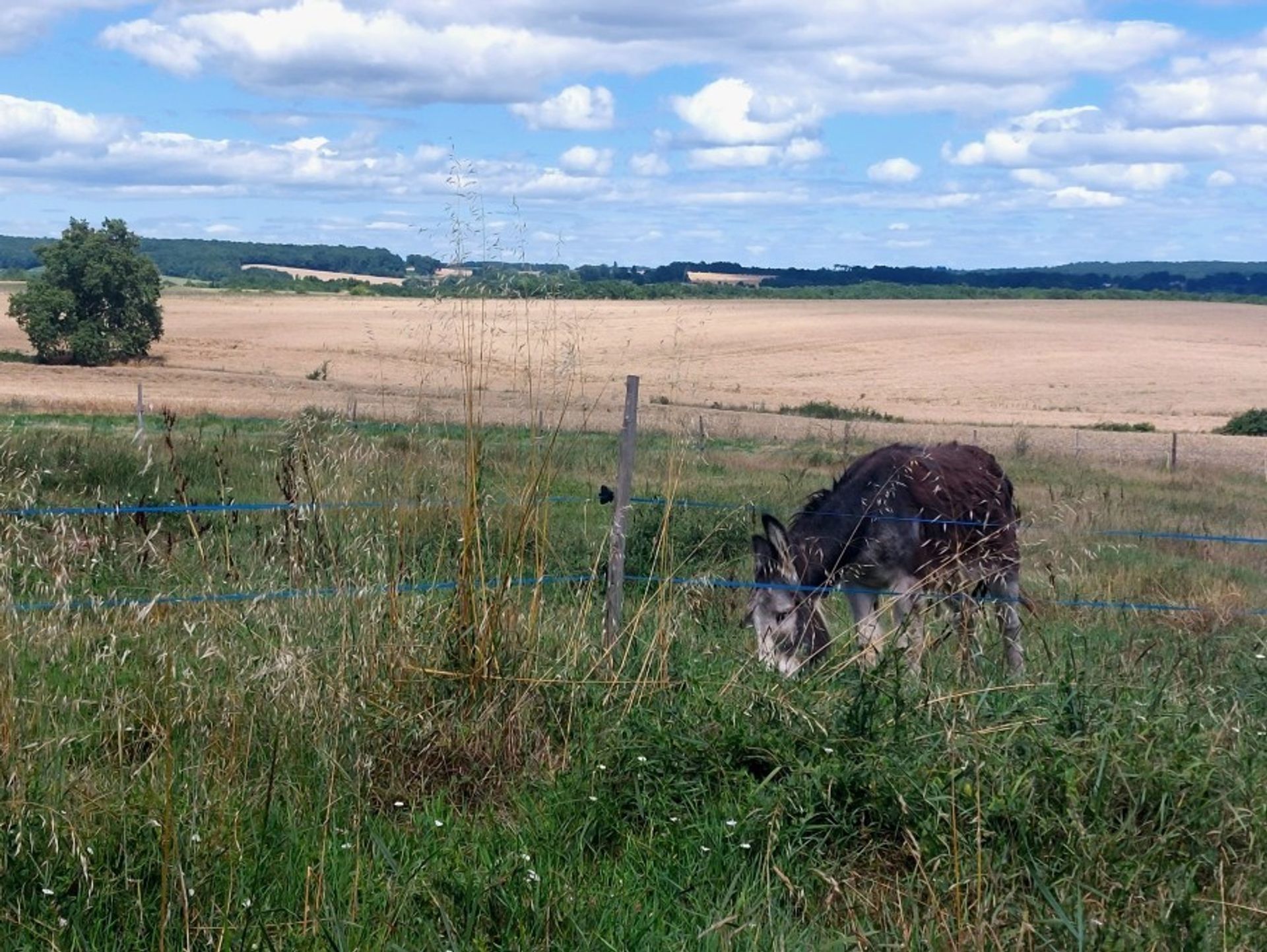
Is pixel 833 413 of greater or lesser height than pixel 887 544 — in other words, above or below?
below

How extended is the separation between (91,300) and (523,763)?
54.1 m

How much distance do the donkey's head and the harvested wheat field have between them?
116 centimetres

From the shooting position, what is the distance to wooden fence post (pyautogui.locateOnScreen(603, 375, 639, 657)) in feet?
18.4

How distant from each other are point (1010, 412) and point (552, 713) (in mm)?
41998

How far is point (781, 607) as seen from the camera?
6.56 metres

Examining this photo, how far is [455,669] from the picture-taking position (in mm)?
4789

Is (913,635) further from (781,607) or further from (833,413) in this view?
(833,413)

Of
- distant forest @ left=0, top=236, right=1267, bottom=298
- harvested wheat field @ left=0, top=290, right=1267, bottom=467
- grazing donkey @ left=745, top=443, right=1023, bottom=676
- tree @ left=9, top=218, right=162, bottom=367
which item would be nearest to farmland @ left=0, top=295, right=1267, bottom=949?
harvested wheat field @ left=0, top=290, right=1267, bottom=467

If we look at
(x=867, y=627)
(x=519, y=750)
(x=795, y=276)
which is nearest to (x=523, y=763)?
(x=519, y=750)

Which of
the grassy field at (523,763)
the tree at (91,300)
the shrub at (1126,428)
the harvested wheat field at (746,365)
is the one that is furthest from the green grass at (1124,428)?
the tree at (91,300)

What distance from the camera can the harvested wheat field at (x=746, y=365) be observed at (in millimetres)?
5836

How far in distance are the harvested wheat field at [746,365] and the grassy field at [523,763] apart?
0.55 m

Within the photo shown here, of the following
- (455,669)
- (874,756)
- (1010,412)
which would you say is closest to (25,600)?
(455,669)

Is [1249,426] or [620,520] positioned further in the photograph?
[1249,426]
